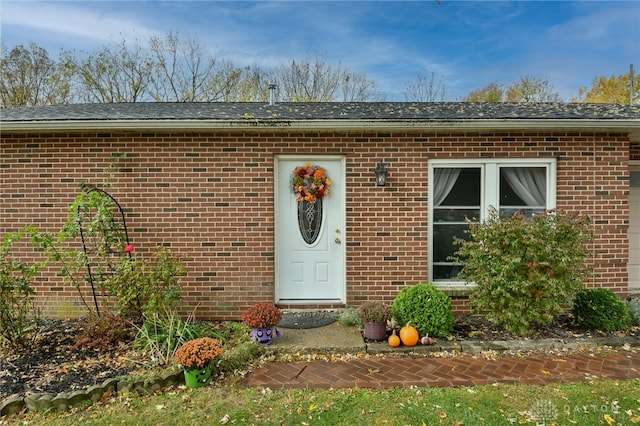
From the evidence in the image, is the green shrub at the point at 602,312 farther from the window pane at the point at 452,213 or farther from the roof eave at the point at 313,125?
the roof eave at the point at 313,125

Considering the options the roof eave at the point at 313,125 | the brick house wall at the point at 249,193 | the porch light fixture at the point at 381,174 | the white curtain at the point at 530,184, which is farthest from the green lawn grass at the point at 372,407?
the roof eave at the point at 313,125

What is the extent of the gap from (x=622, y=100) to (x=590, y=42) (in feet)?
15.8

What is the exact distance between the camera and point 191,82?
17562 mm

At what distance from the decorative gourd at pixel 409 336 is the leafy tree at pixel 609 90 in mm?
17578

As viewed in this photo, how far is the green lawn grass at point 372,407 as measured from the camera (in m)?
3.07

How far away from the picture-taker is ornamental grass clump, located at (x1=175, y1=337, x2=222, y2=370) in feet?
11.7

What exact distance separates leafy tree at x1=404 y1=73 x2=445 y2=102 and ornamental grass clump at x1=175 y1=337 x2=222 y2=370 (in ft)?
54.8

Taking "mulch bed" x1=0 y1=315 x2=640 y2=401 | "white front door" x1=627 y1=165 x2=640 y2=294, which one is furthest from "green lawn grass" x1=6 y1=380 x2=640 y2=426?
"white front door" x1=627 y1=165 x2=640 y2=294

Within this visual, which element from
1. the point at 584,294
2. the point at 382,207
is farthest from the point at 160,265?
the point at 584,294

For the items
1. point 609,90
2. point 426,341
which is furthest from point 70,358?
Answer: point 609,90

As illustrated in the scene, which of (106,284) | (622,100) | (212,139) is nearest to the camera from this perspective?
(106,284)

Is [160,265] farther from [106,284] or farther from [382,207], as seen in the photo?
[382,207]

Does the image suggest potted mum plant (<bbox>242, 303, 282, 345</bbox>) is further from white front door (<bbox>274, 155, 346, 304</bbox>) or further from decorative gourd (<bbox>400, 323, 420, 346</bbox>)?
decorative gourd (<bbox>400, 323, 420, 346</bbox>)

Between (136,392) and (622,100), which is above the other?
(622,100)
